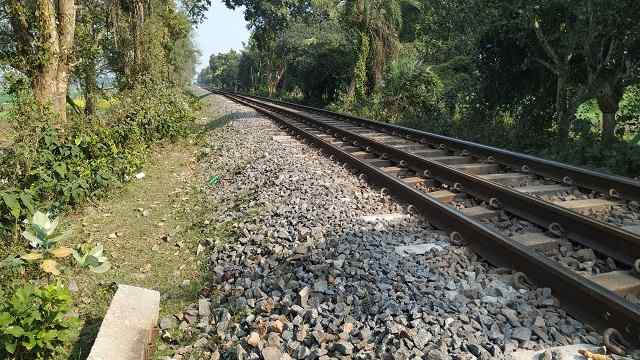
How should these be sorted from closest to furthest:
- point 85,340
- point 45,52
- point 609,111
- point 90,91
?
1. point 85,340
2. point 45,52
3. point 609,111
4. point 90,91

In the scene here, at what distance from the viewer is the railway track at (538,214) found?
10.5 feet

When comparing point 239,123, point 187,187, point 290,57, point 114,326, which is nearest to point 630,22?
point 187,187

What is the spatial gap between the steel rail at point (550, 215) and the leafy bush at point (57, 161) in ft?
17.0

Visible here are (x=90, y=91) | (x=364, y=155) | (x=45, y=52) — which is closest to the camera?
(x=45, y=52)

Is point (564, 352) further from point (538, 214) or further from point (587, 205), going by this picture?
point (587, 205)

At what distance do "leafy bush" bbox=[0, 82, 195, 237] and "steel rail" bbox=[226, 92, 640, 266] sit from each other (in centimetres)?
518

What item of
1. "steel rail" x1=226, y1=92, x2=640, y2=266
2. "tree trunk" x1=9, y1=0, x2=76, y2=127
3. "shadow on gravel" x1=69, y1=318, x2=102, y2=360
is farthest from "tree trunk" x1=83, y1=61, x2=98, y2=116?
"shadow on gravel" x1=69, y1=318, x2=102, y2=360

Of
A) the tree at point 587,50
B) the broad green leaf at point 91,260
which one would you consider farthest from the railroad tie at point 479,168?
the broad green leaf at point 91,260

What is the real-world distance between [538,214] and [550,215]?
0.50 feet

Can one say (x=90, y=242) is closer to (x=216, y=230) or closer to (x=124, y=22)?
(x=216, y=230)

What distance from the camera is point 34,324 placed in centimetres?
327

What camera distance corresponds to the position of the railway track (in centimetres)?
321

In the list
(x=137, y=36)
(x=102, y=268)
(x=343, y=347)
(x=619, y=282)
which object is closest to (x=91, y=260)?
(x=102, y=268)

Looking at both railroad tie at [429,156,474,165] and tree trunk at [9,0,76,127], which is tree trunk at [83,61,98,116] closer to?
tree trunk at [9,0,76,127]
